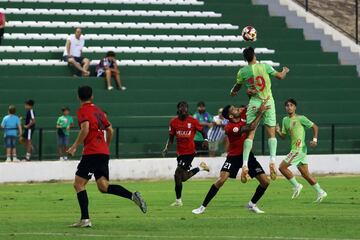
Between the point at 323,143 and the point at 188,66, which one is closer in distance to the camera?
the point at 323,143

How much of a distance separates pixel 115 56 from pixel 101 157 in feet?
75.9

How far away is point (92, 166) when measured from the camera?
17.0 m

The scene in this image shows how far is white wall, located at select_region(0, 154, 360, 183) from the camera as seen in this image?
32312 millimetres

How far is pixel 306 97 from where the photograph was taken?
40.0m

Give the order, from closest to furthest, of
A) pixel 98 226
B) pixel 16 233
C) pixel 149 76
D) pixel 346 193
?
1. pixel 16 233
2. pixel 98 226
3. pixel 346 193
4. pixel 149 76

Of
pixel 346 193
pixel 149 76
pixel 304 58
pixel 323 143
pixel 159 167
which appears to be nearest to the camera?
pixel 346 193

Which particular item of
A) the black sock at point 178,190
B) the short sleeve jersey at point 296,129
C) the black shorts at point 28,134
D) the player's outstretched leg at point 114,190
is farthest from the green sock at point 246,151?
the black shorts at point 28,134

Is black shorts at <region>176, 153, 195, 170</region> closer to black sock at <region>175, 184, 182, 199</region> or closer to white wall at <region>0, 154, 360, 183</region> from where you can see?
black sock at <region>175, 184, 182, 199</region>

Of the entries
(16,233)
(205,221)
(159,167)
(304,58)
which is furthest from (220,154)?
(16,233)

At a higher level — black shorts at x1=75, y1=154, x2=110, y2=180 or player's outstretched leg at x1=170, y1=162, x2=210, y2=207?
black shorts at x1=75, y1=154, x2=110, y2=180

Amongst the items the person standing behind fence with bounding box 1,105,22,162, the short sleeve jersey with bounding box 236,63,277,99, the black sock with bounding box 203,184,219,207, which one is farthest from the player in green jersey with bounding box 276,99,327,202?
the person standing behind fence with bounding box 1,105,22,162

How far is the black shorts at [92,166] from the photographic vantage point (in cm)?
1694

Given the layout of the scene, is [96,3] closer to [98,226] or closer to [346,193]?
[346,193]

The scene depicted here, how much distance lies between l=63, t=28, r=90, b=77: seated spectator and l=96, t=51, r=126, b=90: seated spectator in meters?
0.47
